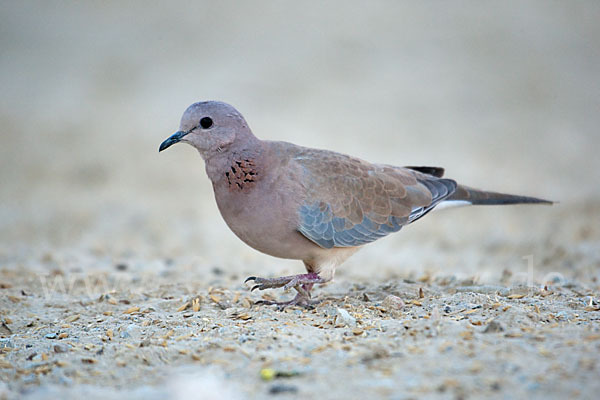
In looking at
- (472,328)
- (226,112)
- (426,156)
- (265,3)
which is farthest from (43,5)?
(472,328)

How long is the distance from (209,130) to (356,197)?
4.43ft

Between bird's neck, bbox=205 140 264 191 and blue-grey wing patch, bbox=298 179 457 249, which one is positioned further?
blue-grey wing patch, bbox=298 179 457 249

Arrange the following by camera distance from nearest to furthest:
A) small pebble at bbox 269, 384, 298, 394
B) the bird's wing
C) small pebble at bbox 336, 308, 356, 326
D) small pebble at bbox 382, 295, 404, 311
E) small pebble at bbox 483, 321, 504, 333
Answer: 1. small pebble at bbox 269, 384, 298, 394
2. small pebble at bbox 483, 321, 504, 333
3. small pebble at bbox 336, 308, 356, 326
4. small pebble at bbox 382, 295, 404, 311
5. the bird's wing

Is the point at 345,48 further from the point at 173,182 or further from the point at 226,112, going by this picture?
the point at 226,112

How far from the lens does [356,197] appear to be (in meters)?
5.61

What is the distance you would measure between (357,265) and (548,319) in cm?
406

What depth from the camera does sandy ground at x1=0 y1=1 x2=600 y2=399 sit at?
367 centimetres

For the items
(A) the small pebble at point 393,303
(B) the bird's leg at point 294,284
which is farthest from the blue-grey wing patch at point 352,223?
(A) the small pebble at point 393,303

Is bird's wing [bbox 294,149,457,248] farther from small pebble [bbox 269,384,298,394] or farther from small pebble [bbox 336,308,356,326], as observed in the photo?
small pebble [bbox 269,384,298,394]

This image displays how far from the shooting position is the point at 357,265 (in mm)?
8281

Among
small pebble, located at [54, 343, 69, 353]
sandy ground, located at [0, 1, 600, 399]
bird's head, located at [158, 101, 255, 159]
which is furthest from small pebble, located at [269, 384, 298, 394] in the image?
bird's head, located at [158, 101, 255, 159]

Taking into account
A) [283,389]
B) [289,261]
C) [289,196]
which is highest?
[289,196]

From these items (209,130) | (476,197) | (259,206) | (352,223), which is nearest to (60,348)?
(259,206)

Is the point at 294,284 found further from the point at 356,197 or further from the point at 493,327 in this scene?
the point at 493,327
